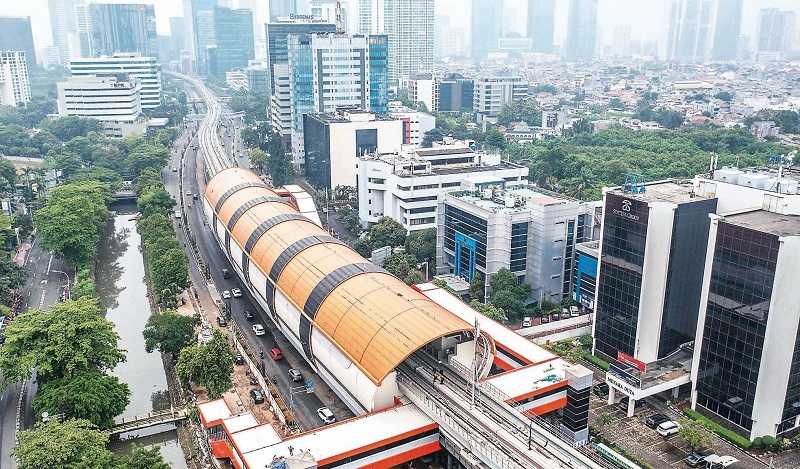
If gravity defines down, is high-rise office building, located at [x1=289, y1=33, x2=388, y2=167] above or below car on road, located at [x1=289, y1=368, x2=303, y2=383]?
above

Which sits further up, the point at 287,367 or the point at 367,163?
the point at 367,163

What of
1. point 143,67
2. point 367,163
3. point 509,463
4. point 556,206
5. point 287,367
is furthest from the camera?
point 143,67

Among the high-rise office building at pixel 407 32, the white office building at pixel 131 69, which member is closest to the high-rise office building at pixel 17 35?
the white office building at pixel 131 69

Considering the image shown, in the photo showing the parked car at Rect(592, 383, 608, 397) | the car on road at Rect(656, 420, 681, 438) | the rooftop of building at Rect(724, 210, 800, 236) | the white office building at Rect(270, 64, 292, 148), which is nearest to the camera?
the rooftop of building at Rect(724, 210, 800, 236)

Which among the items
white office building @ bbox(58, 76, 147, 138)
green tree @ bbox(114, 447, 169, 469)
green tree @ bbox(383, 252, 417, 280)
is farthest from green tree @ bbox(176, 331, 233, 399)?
white office building @ bbox(58, 76, 147, 138)

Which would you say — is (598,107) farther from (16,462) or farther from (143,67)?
(16,462)

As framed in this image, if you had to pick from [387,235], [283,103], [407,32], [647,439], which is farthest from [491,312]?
[407,32]

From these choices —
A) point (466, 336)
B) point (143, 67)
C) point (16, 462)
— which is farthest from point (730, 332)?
point (143, 67)

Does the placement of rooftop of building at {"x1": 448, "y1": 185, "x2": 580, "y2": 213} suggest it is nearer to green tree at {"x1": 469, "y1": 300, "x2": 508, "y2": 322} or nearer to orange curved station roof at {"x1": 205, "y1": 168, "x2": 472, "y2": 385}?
green tree at {"x1": 469, "y1": 300, "x2": 508, "y2": 322}
